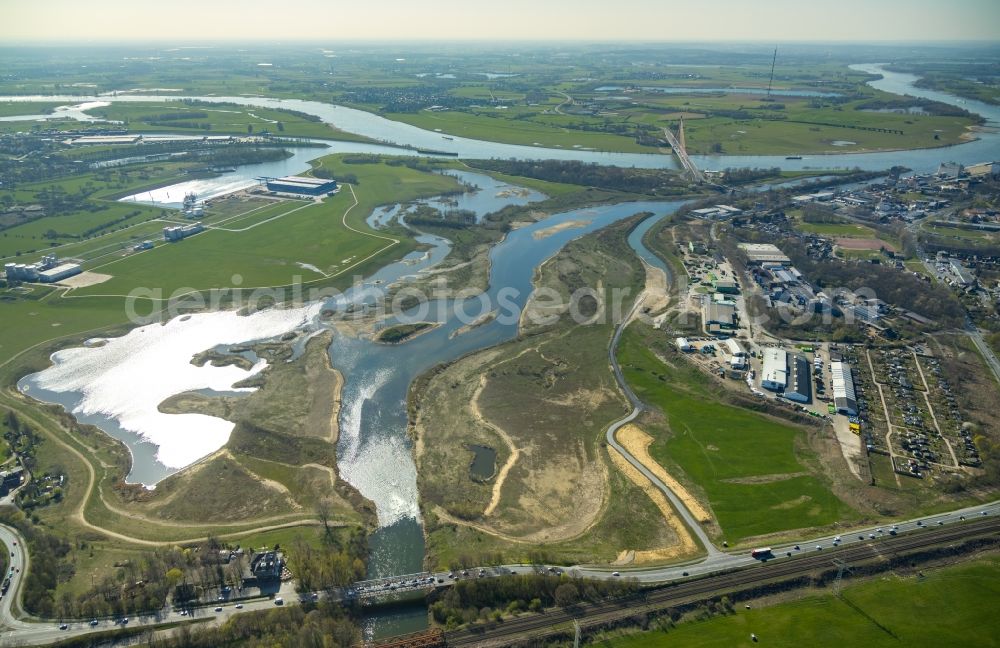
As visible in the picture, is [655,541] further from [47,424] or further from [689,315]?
[47,424]

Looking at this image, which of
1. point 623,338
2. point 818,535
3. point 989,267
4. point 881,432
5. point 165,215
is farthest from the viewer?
point 165,215

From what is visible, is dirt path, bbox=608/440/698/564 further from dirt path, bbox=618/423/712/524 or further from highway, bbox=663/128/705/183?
highway, bbox=663/128/705/183

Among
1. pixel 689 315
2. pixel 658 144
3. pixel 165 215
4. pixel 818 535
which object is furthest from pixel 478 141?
pixel 818 535

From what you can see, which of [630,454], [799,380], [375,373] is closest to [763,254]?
[799,380]

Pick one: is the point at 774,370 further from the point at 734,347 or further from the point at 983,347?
the point at 983,347

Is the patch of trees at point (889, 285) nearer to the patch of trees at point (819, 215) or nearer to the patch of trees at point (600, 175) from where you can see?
the patch of trees at point (819, 215)

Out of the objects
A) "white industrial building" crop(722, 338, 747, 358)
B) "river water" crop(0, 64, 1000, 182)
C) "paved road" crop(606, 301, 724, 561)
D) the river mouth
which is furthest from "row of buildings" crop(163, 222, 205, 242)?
"white industrial building" crop(722, 338, 747, 358)
